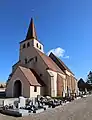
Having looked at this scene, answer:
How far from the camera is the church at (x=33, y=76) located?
2714 centimetres

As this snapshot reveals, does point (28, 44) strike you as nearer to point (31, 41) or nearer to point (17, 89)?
point (31, 41)

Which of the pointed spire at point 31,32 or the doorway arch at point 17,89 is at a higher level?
the pointed spire at point 31,32

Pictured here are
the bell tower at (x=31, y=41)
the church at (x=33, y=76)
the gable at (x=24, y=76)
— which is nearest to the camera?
the gable at (x=24, y=76)

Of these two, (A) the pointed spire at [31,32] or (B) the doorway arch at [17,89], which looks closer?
(B) the doorway arch at [17,89]

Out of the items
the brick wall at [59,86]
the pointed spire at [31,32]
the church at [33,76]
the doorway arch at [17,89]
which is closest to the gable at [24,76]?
the church at [33,76]

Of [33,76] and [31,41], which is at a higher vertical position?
[31,41]

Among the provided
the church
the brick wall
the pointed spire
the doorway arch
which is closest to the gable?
the church

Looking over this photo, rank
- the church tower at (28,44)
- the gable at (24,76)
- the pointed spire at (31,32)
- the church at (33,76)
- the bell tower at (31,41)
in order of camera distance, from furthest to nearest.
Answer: the pointed spire at (31,32), the bell tower at (31,41), the church tower at (28,44), the church at (33,76), the gable at (24,76)

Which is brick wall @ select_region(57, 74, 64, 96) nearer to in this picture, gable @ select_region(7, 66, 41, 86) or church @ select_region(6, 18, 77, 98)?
church @ select_region(6, 18, 77, 98)

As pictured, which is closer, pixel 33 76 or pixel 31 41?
pixel 33 76

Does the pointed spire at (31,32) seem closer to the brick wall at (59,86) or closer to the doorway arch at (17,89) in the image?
the brick wall at (59,86)

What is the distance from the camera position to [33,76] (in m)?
29.4

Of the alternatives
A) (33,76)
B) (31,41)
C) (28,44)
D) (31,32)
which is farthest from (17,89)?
(31,32)

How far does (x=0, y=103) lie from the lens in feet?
52.7
